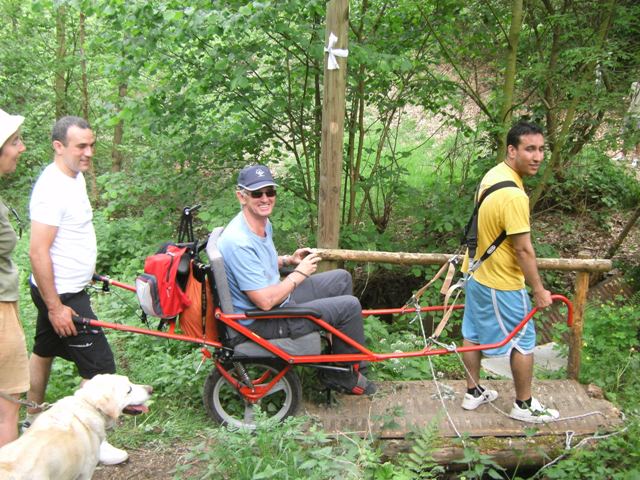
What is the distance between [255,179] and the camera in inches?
139

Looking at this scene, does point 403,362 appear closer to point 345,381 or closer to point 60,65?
point 345,381

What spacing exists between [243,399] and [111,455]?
2.91 feet

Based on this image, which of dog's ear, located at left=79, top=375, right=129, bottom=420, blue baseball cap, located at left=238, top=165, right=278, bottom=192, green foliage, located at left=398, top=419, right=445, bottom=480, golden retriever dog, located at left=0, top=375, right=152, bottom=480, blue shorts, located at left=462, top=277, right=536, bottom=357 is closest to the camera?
golden retriever dog, located at left=0, top=375, right=152, bottom=480

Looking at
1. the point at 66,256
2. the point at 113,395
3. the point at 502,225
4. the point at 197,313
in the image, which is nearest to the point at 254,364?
the point at 197,313

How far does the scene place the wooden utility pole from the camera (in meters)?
4.03

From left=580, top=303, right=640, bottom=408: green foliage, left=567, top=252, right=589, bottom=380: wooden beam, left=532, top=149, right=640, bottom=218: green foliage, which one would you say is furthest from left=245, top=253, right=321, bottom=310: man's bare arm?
left=532, top=149, right=640, bottom=218: green foliage

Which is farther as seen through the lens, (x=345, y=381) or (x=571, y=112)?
(x=571, y=112)

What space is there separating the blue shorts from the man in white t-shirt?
2.40 metres

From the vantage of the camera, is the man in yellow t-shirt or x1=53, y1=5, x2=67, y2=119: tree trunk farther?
x1=53, y1=5, x2=67, y2=119: tree trunk

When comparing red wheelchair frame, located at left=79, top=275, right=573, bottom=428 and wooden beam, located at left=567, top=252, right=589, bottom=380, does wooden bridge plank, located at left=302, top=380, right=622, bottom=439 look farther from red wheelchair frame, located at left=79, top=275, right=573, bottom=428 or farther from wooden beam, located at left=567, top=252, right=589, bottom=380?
red wheelchair frame, located at left=79, top=275, right=573, bottom=428

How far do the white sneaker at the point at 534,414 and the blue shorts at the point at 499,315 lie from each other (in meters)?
0.44

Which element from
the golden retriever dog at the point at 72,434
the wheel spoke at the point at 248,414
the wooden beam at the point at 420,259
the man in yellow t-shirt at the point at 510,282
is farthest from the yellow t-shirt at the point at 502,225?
the golden retriever dog at the point at 72,434

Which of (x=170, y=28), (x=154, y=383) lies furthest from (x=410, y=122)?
(x=154, y=383)

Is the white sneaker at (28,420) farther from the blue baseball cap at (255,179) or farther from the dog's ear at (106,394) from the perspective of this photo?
the blue baseball cap at (255,179)
